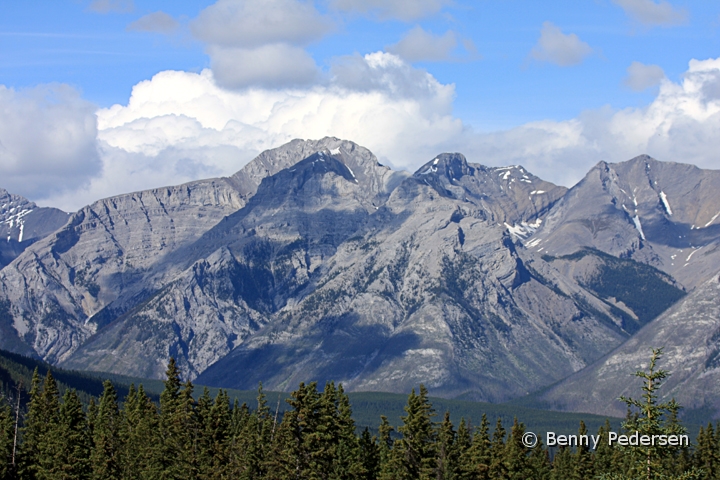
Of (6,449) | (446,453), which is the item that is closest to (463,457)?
(446,453)

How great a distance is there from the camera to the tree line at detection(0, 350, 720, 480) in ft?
355

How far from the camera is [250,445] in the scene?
5069 inches

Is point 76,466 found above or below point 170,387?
below

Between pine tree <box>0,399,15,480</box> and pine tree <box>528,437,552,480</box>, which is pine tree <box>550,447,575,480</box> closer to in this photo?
pine tree <box>528,437,552,480</box>

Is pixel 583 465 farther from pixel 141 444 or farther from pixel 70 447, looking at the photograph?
pixel 70 447

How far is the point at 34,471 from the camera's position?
140m

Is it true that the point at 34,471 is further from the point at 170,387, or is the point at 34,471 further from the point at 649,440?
the point at 649,440

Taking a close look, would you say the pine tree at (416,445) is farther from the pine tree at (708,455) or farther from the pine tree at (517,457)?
the pine tree at (708,455)

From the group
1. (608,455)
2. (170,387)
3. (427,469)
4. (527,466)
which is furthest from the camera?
(608,455)

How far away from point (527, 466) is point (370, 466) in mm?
21324

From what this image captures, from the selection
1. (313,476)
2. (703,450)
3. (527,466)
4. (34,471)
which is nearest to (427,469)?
(313,476)

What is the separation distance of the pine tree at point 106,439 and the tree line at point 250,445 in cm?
20

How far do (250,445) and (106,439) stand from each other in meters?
19.5

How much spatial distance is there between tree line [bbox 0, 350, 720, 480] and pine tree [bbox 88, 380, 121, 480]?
0.20 m
